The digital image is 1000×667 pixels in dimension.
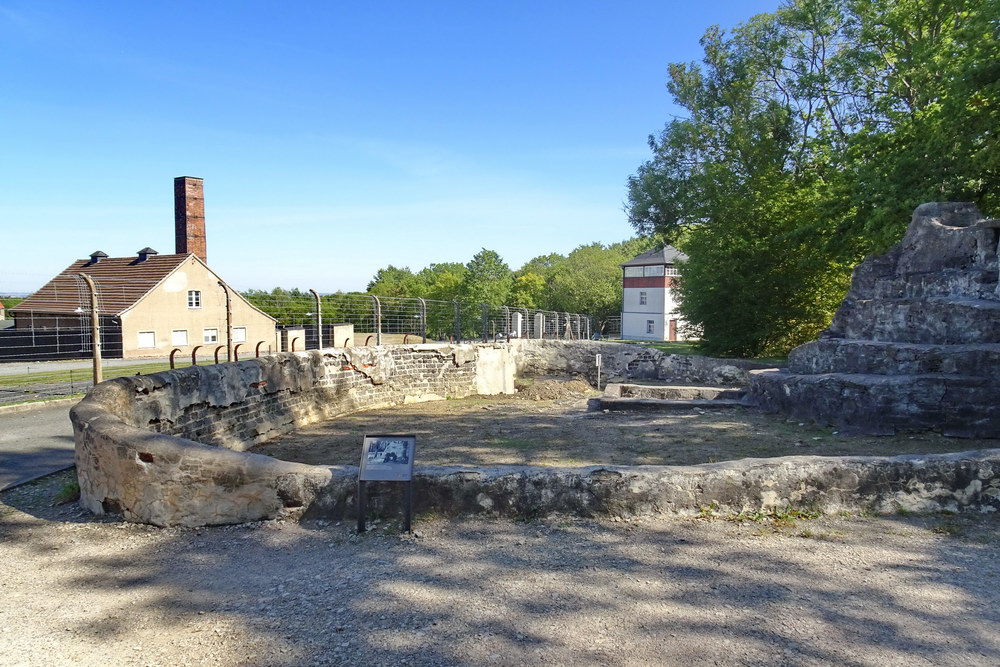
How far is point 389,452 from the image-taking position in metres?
4.26

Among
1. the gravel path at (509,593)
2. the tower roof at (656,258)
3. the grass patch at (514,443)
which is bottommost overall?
the grass patch at (514,443)

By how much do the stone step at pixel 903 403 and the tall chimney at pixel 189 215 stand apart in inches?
1085

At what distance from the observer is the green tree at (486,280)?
1639 inches

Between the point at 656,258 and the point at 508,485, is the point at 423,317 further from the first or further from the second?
the point at 656,258

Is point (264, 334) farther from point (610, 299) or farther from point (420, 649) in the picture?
point (610, 299)

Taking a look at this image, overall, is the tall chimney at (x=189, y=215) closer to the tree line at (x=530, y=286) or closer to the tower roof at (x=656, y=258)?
the tree line at (x=530, y=286)

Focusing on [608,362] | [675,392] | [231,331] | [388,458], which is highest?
[231,331]

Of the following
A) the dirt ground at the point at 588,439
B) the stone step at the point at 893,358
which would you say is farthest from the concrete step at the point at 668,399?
the stone step at the point at 893,358

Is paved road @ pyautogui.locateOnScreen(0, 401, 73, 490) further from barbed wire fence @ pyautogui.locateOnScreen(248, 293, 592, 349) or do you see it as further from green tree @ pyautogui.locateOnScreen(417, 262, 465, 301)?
green tree @ pyautogui.locateOnScreen(417, 262, 465, 301)

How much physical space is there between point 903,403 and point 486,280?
128 ft

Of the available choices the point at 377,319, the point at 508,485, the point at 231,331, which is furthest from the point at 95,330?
the point at 508,485

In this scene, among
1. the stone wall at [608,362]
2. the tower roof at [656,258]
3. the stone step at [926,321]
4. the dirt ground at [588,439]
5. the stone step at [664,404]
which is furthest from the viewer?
the tower roof at [656,258]

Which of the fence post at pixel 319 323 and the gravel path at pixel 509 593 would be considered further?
the fence post at pixel 319 323

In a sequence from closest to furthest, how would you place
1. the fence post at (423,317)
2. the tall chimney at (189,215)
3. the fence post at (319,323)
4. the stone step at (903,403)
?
the stone step at (903,403)
the fence post at (319,323)
the fence post at (423,317)
the tall chimney at (189,215)
